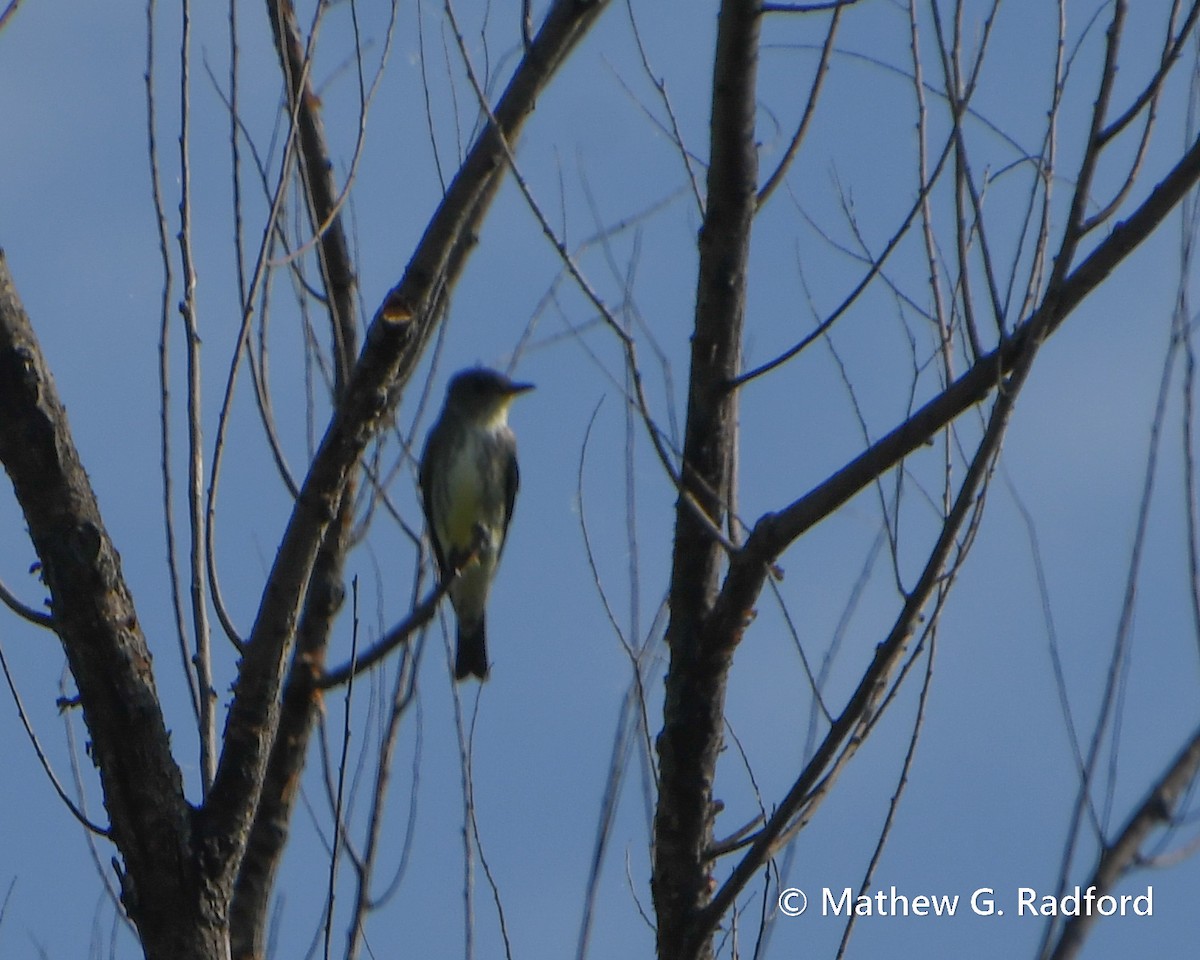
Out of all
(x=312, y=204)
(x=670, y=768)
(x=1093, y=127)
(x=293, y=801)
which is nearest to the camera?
(x=1093, y=127)

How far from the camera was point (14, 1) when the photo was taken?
333 centimetres

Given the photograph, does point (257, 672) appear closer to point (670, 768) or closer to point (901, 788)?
point (670, 768)

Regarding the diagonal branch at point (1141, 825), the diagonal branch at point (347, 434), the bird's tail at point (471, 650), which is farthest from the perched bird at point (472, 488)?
the diagonal branch at point (1141, 825)

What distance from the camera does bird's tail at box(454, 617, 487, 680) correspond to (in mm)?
7980

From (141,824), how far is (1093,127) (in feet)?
6.67

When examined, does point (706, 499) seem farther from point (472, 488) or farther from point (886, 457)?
point (472, 488)

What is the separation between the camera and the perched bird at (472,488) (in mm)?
7734

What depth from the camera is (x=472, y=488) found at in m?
7.75

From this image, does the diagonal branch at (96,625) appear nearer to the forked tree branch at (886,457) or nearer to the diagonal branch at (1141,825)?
the forked tree branch at (886,457)

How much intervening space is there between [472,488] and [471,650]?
2.60 ft

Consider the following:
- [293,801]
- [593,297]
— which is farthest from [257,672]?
[593,297]

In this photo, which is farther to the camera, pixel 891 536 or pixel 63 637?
pixel 891 536

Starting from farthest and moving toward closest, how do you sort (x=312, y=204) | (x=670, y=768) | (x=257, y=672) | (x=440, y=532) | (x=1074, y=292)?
(x=440, y=532)
(x=312, y=204)
(x=670, y=768)
(x=257, y=672)
(x=1074, y=292)

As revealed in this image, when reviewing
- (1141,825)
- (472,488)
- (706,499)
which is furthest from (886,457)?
(472,488)
